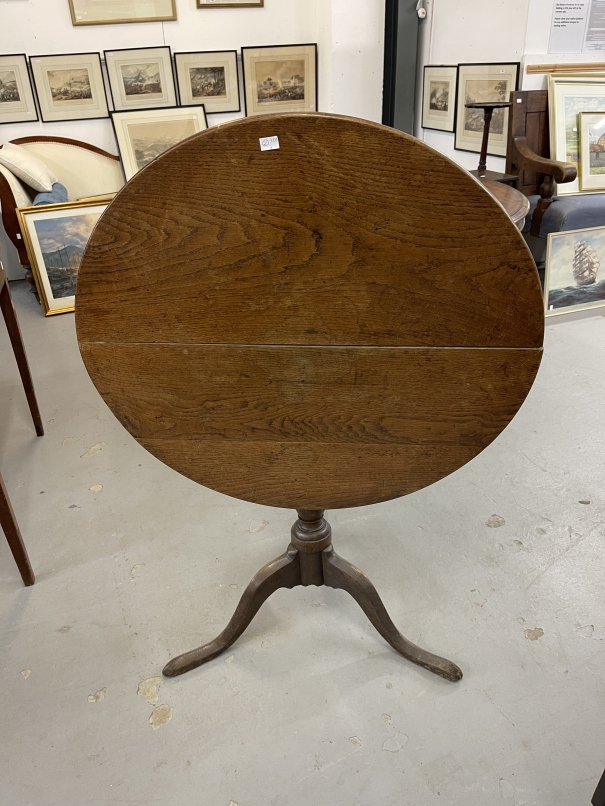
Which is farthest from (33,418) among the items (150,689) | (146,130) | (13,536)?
(146,130)

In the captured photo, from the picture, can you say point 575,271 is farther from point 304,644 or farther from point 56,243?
point 56,243

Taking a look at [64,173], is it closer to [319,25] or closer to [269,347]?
[319,25]

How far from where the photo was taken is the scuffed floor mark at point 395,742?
4.42 ft

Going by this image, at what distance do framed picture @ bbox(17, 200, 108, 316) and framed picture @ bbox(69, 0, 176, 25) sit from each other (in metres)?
1.55

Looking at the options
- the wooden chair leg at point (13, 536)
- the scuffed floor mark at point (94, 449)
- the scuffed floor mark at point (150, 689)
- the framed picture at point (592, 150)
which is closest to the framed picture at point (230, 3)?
the framed picture at point (592, 150)

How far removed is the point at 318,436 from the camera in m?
1.14

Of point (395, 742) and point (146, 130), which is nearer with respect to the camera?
point (395, 742)

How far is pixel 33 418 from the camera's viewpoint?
8.30ft

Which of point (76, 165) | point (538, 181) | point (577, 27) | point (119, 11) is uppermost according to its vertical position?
point (119, 11)

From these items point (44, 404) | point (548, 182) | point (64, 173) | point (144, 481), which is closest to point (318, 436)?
point (144, 481)

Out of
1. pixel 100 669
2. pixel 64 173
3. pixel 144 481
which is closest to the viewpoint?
pixel 100 669

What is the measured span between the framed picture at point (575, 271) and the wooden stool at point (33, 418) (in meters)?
2.88

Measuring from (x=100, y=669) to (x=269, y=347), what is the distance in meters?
1.03

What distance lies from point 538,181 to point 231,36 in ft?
8.97
